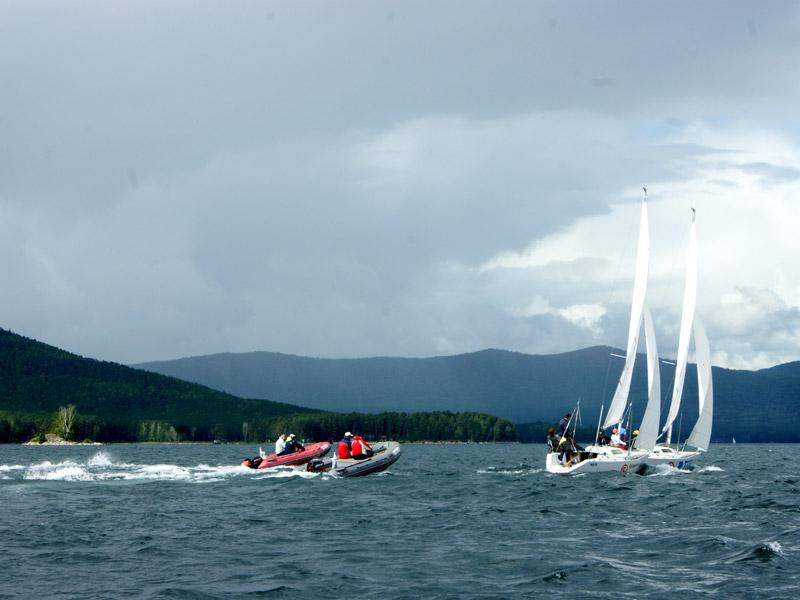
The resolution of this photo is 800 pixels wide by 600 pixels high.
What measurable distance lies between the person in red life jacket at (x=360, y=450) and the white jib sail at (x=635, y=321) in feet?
52.3

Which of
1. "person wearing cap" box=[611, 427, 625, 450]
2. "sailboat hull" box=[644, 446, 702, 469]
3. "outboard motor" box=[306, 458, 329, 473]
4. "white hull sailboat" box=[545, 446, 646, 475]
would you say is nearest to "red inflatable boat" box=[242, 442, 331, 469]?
"outboard motor" box=[306, 458, 329, 473]

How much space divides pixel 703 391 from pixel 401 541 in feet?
155

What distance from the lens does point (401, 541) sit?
3200cm

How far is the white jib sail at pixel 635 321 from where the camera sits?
65.7 metres

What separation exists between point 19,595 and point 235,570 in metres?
5.70

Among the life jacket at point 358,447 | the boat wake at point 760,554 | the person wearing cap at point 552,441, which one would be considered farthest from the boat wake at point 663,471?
the boat wake at point 760,554

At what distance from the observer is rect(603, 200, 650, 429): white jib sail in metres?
65.7

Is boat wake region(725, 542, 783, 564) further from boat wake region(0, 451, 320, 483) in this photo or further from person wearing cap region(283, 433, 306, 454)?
person wearing cap region(283, 433, 306, 454)

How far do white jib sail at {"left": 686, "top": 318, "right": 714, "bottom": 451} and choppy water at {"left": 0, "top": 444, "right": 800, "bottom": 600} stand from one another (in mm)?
18515

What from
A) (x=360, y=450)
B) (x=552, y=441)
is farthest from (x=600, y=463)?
(x=360, y=450)

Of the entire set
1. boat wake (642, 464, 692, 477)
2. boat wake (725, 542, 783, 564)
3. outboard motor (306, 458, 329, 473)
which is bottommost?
boat wake (725, 542, 783, 564)

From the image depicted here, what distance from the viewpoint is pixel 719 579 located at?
2497 centimetres

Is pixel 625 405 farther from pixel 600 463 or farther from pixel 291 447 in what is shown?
pixel 291 447

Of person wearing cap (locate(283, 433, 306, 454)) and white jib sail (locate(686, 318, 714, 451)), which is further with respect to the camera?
white jib sail (locate(686, 318, 714, 451))
